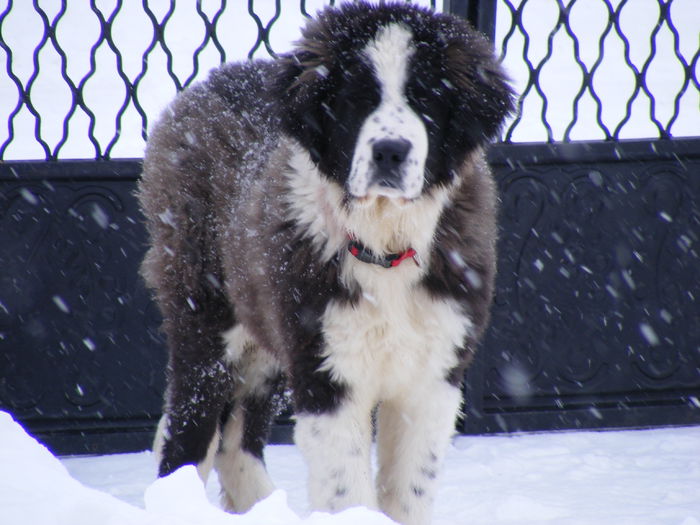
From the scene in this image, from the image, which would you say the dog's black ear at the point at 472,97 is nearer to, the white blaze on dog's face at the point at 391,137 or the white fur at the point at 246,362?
the white blaze on dog's face at the point at 391,137

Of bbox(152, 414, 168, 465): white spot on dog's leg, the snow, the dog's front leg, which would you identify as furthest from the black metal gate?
the dog's front leg

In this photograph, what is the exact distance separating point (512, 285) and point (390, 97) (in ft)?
7.46

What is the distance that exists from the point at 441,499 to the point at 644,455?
3.95ft

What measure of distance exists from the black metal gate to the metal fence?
22 millimetres

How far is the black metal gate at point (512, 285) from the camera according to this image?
182 inches

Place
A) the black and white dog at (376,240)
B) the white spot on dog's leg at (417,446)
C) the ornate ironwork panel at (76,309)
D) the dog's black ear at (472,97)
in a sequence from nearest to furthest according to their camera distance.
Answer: the black and white dog at (376,240) < the dog's black ear at (472,97) < the white spot on dog's leg at (417,446) < the ornate ironwork panel at (76,309)

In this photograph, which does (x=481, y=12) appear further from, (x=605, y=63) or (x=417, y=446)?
(x=417, y=446)

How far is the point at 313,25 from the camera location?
3.10m

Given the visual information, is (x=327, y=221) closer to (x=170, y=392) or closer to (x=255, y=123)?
(x=255, y=123)

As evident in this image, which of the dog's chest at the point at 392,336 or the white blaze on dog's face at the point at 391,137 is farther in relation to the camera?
the dog's chest at the point at 392,336

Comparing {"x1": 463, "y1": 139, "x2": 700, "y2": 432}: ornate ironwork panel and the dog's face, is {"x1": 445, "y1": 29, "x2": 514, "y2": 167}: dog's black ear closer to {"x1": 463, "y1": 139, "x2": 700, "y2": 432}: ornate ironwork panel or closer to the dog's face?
the dog's face

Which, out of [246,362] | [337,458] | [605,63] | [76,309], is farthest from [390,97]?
[605,63]

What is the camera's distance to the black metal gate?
182 inches

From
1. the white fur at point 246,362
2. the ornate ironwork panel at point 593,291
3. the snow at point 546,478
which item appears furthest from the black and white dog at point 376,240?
the ornate ironwork panel at point 593,291
